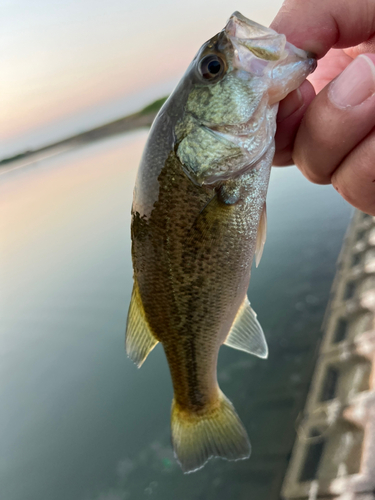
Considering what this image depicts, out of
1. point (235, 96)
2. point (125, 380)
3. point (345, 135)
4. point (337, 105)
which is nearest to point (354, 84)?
point (337, 105)

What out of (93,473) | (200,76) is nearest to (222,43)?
(200,76)

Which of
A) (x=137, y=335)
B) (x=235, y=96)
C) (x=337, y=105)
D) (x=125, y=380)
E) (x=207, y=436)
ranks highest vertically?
(x=235, y=96)

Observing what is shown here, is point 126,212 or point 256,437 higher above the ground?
point 126,212

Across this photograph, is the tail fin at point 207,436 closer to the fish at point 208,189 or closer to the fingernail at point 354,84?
the fish at point 208,189

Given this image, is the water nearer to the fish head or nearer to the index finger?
the fish head

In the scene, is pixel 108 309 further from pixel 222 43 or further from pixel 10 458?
pixel 222 43

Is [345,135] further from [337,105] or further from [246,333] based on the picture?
[246,333]

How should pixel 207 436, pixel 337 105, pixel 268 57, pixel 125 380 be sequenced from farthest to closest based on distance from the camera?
pixel 125 380, pixel 207 436, pixel 337 105, pixel 268 57

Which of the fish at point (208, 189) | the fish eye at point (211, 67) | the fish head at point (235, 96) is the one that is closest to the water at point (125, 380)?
the fish at point (208, 189)
